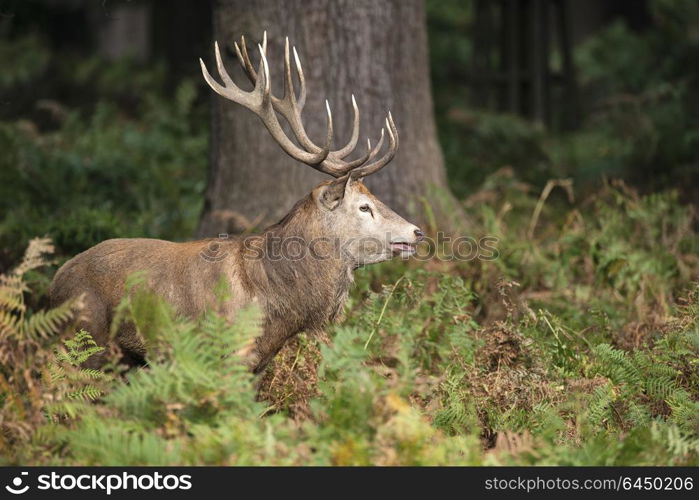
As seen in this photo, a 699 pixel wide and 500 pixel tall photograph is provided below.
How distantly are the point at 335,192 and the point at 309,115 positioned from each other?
241 centimetres

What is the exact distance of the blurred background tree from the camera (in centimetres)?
958

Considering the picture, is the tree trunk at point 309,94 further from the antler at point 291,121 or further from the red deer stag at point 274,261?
the red deer stag at point 274,261

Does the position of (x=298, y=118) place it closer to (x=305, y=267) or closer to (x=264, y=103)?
(x=264, y=103)

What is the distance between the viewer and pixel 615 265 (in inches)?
332

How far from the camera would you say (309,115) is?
9.06 meters

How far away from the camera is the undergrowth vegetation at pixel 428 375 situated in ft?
17.0

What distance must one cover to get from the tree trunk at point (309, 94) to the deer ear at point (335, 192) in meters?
2.06

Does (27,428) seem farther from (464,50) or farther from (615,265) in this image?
(464,50)

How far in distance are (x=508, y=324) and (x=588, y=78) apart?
1454 cm

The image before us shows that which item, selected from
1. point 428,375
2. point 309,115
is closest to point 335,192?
point 428,375

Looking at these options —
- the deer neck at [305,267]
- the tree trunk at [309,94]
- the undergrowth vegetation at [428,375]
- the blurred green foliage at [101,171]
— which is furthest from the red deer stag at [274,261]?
the blurred green foliage at [101,171]

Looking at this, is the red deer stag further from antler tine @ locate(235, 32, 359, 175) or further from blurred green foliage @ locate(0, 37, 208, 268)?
blurred green foliage @ locate(0, 37, 208, 268)

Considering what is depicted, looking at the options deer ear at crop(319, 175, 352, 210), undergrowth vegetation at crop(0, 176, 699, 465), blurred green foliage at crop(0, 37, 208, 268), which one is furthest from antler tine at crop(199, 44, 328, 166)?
blurred green foliage at crop(0, 37, 208, 268)
